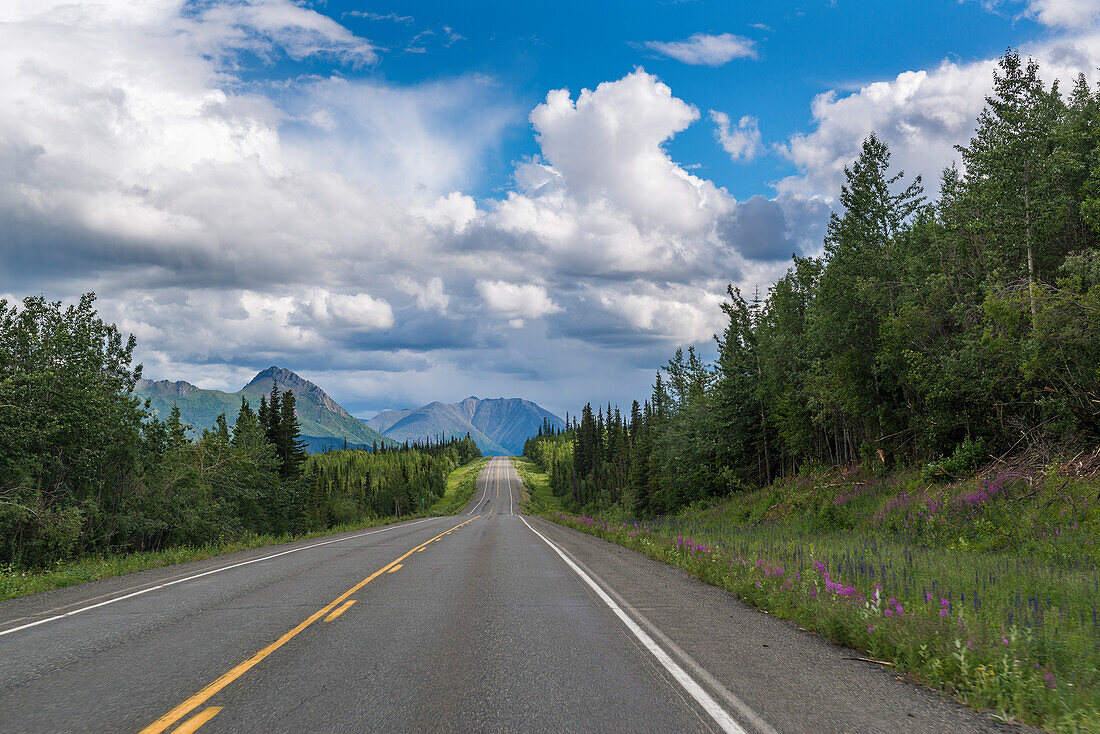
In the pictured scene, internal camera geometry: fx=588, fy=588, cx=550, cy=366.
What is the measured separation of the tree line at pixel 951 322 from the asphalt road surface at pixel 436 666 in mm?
13676

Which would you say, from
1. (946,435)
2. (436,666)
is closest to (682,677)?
(436,666)

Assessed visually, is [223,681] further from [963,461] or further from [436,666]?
[963,461]

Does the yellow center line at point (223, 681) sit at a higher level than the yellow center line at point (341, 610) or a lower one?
higher

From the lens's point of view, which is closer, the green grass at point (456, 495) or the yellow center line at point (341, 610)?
the yellow center line at point (341, 610)

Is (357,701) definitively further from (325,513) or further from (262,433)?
(325,513)

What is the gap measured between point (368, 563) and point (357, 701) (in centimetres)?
1121

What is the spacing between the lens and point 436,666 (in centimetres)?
590

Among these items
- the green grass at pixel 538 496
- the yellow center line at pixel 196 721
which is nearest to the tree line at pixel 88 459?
the yellow center line at pixel 196 721

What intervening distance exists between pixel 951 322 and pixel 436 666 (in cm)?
2567

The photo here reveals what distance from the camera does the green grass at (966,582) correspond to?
5008mm

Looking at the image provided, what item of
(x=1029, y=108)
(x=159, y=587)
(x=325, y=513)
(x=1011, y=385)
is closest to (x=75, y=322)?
(x=159, y=587)

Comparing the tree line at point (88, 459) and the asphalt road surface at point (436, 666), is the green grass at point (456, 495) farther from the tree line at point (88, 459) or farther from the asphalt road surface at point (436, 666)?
the asphalt road surface at point (436, 666)

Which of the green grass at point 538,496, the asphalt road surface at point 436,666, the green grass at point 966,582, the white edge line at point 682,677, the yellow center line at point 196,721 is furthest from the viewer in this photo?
the green grass at point 538,496

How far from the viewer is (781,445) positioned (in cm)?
3994
